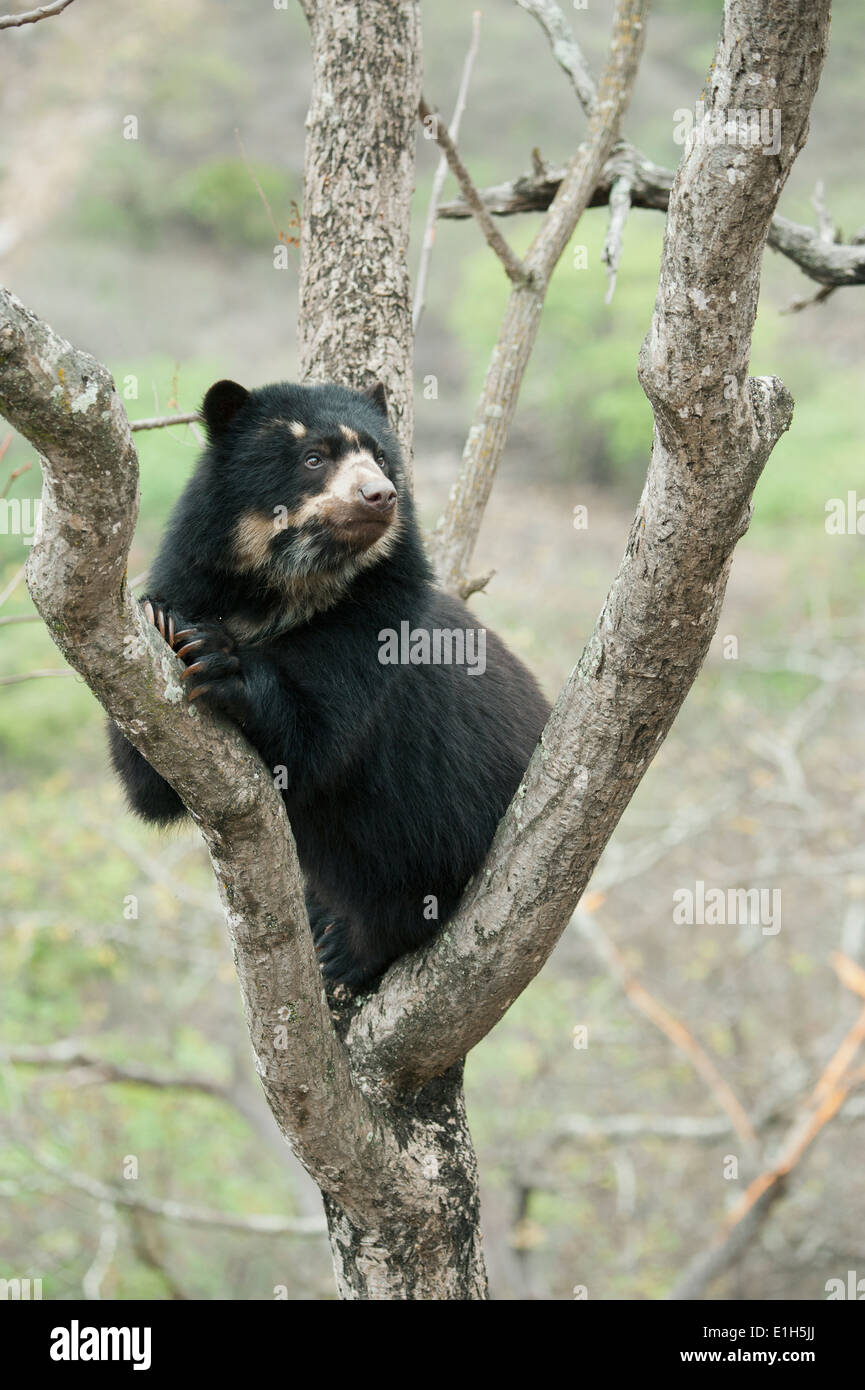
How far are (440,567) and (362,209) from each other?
1.28 metres

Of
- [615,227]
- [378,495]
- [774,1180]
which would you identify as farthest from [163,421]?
[774,1180]

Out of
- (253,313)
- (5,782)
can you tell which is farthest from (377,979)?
(253,313)

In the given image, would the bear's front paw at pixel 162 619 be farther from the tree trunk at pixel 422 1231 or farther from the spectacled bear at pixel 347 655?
the tree trunk at pixel 422 1231

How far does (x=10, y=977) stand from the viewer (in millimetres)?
10422

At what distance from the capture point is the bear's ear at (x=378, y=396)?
3884 mm

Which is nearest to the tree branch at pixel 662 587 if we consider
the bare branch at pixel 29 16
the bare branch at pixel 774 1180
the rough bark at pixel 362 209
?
the bare branch at pixel 29 16

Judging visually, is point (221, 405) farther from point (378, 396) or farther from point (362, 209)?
point (362, 209)

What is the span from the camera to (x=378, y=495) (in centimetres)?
330

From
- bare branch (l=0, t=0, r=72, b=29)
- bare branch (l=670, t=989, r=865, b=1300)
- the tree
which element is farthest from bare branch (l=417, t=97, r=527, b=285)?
bare branch (l=670, t=989, r=865, b=1300)

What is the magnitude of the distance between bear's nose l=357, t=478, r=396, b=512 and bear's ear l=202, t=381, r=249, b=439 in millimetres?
491

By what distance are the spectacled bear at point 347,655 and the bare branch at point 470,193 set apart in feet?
3.27

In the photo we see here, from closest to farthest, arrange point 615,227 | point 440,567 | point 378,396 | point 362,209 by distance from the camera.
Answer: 1. point 378,396
2. point 615,227
3. point 362,209
4. point 440,567

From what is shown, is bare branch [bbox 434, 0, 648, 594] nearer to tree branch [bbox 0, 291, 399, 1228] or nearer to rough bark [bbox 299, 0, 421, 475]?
rough bark [bbox 299, 0, 421, 475]
